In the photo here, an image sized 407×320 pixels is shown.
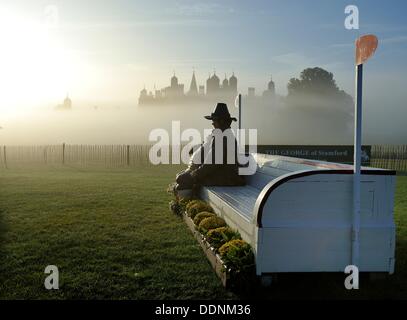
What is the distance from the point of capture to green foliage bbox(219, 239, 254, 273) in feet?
14.5

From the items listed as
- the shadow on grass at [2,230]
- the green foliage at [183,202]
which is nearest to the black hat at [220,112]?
the green foliage at [183,202]

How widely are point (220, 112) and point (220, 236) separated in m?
4.22

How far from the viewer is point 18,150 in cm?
3962

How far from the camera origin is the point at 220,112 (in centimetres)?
926

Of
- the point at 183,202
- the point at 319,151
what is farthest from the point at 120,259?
the point at 319,151

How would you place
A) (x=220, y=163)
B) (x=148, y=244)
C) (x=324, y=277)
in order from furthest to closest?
(x=220, y=163) → (x=148, y=244) → (x=324, y=277)

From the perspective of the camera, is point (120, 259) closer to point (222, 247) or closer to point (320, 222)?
point (222, 247)

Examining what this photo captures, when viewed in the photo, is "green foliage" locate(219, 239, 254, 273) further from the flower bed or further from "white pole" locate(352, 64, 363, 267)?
"white pole" locate(352, 64, 363, 267)

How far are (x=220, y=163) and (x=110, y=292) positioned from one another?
4.81m

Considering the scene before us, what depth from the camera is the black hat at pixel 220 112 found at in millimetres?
9211

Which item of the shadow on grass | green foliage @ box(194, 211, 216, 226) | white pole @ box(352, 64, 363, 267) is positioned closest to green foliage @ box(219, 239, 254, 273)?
white pole @ box(352, 64, 363, 267)
